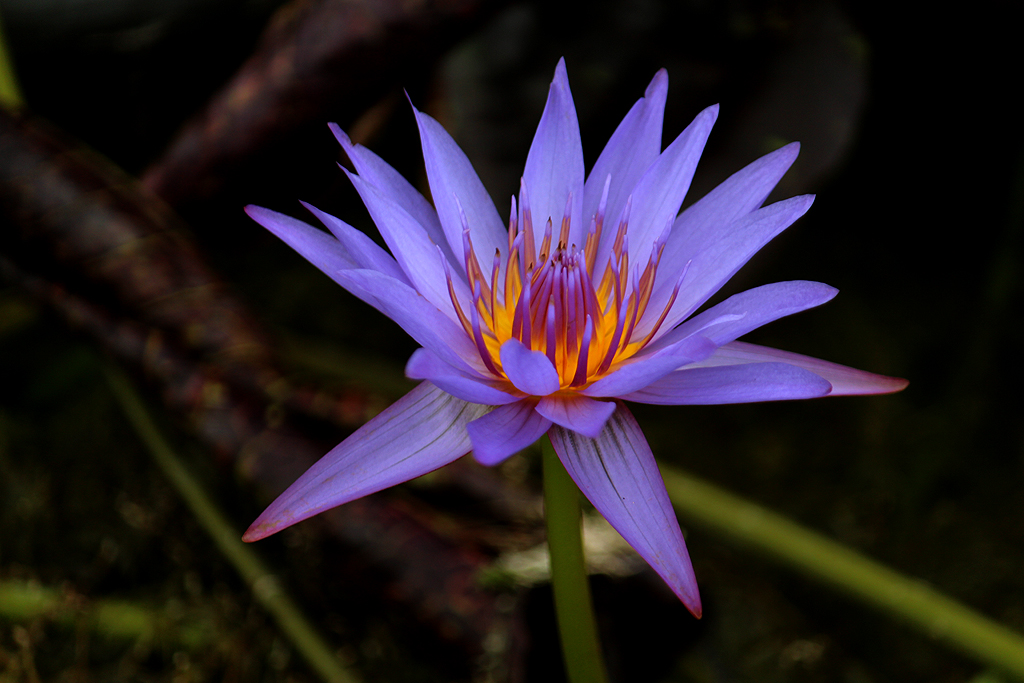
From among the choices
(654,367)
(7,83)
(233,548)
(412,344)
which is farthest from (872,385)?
(7,83)

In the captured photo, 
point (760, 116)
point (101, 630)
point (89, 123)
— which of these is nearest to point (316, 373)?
point (101, 630)

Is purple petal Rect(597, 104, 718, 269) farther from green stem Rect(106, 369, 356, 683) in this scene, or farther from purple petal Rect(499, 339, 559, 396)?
green stem Rect(106, 369, 356, 683)

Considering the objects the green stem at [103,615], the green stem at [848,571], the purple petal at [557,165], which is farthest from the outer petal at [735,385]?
the green stem at [103,615]

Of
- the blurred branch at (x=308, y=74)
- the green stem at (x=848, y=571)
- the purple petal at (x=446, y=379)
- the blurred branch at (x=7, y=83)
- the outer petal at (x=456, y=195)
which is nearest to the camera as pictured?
the purple petal at (x=446, y=379)

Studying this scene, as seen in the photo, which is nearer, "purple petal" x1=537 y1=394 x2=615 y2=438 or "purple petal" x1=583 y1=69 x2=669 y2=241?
"purple petal" x1=537 y1=394 x2=615 y2=438

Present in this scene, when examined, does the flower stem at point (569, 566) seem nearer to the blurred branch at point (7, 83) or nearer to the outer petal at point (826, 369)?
the outer petal at point (826, 369)

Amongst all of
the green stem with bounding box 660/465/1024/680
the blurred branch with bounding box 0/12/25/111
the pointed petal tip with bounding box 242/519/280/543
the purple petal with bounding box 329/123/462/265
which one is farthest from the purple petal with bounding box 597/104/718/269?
the blurred branch with bounding box 0/12/25/111
